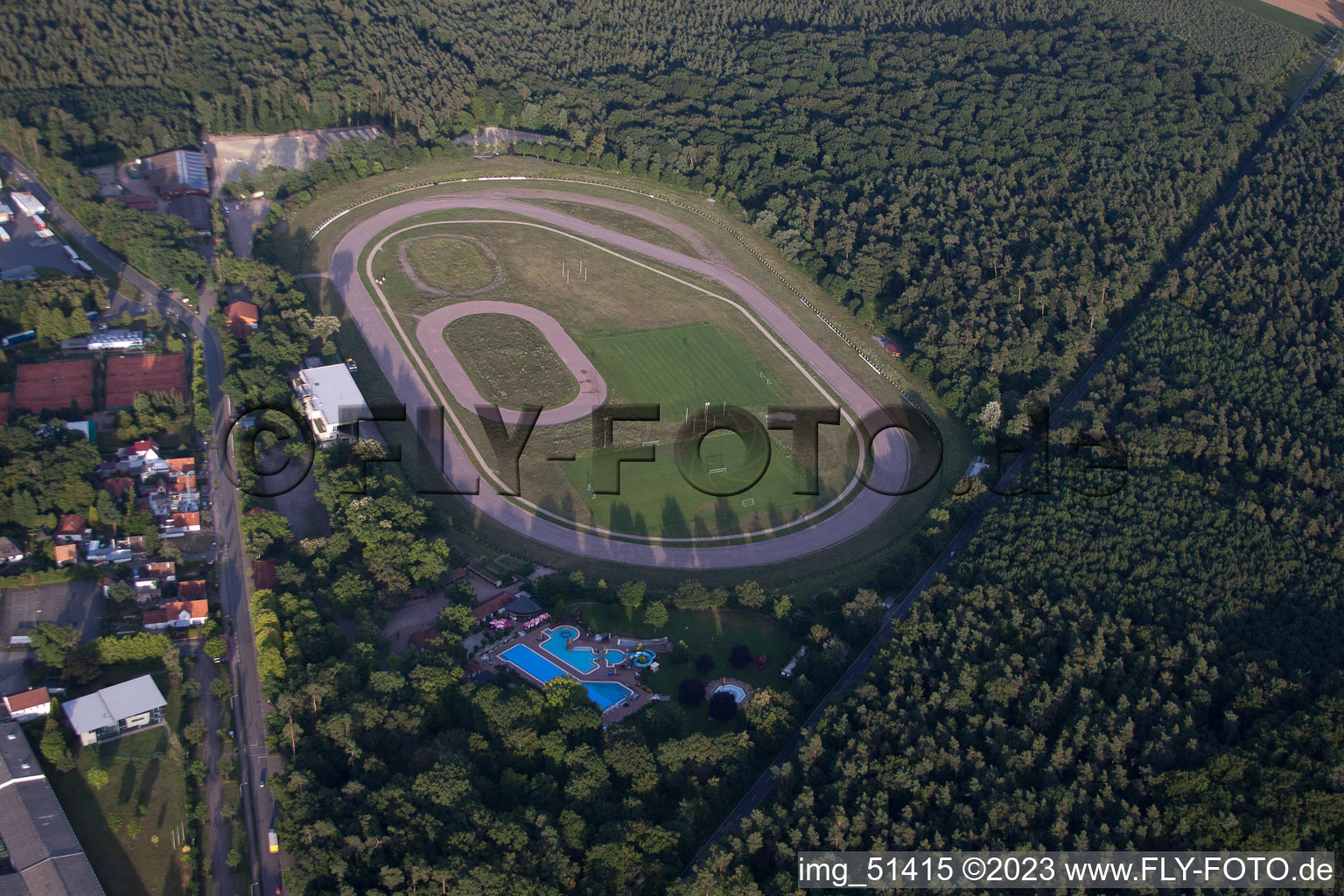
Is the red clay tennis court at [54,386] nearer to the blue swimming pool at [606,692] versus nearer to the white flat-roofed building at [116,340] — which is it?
the white flat-roofed building at [116,340]

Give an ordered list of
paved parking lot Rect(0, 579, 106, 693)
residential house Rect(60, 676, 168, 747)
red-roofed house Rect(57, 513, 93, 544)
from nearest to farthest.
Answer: residential house Rect(60, 676, 168, 747), paved parking lot Rect(0, 579, 106, 693), red-roofed house Rect(57, 513, 93, 544)

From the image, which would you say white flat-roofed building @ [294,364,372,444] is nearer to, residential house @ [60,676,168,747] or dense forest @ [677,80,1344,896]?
residential house @ [60,676,168,747]

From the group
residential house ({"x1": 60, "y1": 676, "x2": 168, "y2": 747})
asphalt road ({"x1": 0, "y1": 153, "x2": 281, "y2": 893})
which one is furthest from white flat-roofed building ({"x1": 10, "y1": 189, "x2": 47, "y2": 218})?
residential house ({"x1": 60, "y1": 676, "x2": 168, "y2": 747})

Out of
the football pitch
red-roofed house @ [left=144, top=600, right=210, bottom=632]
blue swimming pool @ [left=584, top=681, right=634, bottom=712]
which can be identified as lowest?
blue swimming pool @ [left=584, top=681, right=634, bottom=712]

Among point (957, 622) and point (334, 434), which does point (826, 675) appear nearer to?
point (957, 622)

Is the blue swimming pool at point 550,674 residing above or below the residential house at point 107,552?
below

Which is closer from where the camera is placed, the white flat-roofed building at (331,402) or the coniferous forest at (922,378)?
the coniferous forest at (922,378)

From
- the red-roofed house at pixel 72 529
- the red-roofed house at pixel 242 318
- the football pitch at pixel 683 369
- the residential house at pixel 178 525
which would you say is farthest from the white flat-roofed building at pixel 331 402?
the football pitch at pixel 683 369
